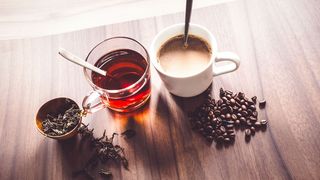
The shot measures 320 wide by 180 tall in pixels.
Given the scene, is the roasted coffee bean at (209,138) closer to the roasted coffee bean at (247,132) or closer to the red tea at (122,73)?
the roasted coffee bean at (247,132)

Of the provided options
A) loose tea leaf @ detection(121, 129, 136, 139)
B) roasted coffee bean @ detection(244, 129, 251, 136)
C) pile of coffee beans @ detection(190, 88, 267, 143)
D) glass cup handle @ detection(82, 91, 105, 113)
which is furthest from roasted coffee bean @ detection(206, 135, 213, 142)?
glass cup handle @ detection(82, 91, 105, 113)

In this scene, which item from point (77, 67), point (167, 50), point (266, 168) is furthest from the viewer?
point (77, 67)

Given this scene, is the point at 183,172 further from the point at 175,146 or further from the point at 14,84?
the point at 14,84

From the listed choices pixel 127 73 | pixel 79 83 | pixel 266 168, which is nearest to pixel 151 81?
pixel 127 73

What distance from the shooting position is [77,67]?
4.20 feet

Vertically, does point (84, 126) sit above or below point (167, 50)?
below

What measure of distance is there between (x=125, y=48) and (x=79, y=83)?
202mm

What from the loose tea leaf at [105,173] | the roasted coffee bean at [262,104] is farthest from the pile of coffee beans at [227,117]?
the loose tea leaf at [105,173]

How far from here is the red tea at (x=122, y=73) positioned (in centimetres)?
115

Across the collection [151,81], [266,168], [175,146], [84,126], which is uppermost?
[151,81]

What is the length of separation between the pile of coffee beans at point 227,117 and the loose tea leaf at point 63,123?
0.35 metres

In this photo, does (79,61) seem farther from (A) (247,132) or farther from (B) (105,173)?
(A) (247,132)

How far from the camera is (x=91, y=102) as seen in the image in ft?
3.65

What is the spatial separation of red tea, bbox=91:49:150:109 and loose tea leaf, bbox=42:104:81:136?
0.10 meters
